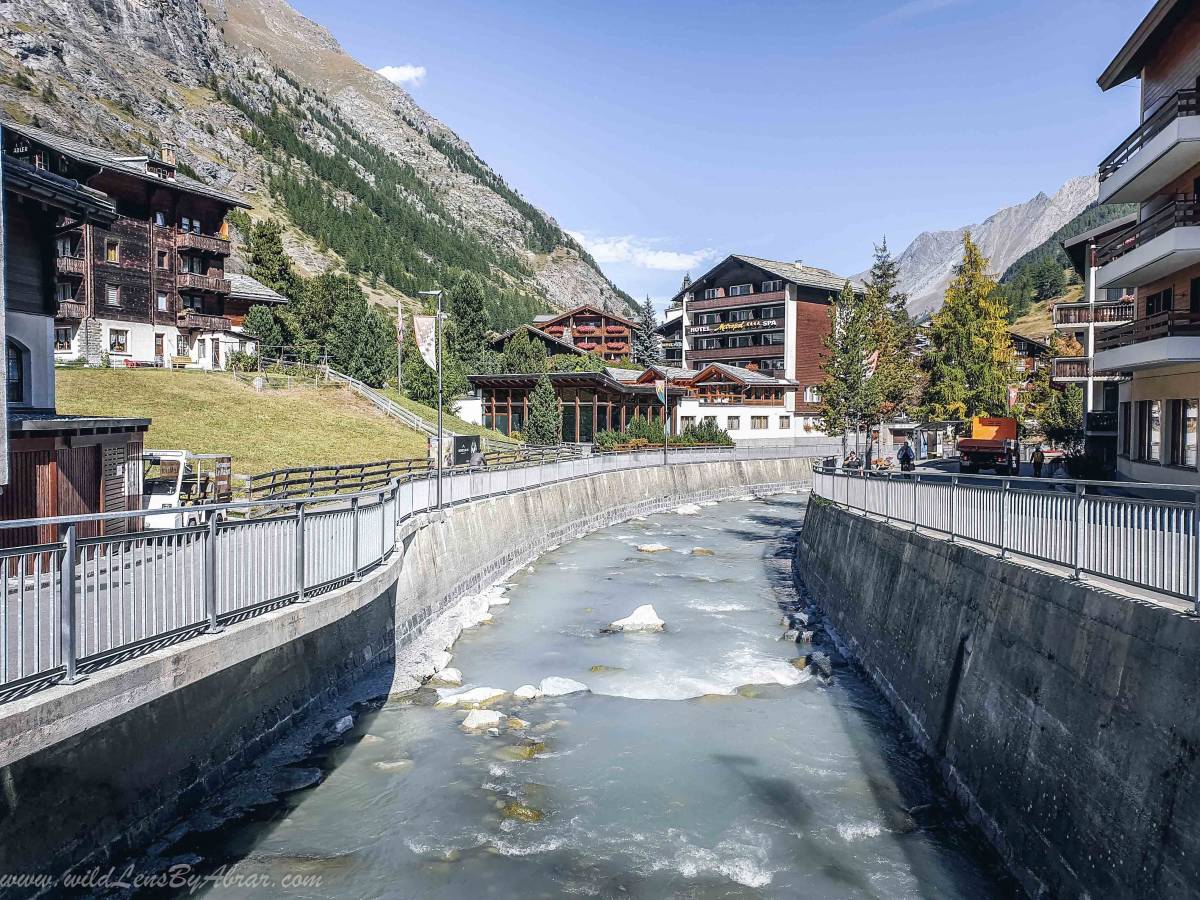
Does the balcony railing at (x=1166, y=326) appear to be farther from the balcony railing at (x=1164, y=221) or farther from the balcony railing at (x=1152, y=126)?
the balcony railing at (x=1152, y=126)

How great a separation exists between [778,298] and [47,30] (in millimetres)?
143327

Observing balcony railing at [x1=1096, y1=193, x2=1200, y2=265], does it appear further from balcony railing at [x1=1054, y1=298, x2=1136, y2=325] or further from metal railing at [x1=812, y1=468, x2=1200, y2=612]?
balcony railing at [x1=1054, y1=298, x2=1136, y2=325]

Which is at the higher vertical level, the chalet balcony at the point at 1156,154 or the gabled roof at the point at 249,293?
the gabled roof at the point at 249,293

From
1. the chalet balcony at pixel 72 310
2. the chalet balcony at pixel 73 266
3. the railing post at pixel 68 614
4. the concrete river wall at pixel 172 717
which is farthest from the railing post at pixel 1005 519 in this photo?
the chalet balcony at pixel 73 266

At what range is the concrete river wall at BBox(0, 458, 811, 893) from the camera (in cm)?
709

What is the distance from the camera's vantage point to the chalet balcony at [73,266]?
51.4 m

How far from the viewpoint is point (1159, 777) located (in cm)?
716

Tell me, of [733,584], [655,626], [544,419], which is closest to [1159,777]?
[655,626]

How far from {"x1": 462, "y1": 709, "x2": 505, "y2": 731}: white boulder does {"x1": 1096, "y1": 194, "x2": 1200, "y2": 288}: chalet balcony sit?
883 inches

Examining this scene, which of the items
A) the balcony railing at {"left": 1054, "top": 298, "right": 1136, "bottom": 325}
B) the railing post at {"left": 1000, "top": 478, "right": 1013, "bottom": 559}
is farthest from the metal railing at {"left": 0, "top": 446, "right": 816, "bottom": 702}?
the balcony railing at {"left": 1054, "top": 298, "right": 1136, "bottom": 325}

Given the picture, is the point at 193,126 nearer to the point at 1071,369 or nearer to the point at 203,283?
the point at 203,283

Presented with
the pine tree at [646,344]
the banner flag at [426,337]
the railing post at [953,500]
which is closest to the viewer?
the railing post at [953,500]

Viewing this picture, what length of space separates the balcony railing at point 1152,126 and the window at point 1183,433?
8.22 meters

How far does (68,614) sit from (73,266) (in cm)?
5588
